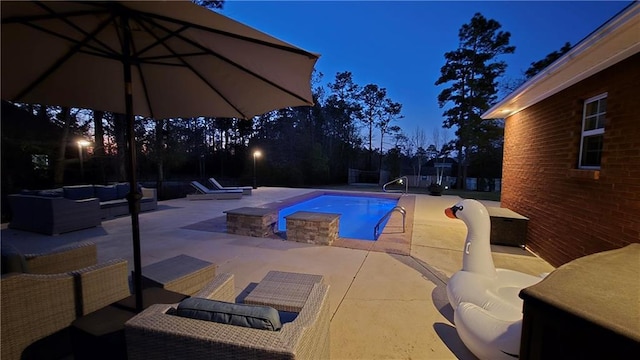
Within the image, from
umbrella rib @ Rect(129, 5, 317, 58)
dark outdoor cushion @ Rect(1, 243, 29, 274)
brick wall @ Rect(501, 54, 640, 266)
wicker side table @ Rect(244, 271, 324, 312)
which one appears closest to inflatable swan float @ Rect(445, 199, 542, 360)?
wicker side table @ Rect(244, 271, 324, 312)

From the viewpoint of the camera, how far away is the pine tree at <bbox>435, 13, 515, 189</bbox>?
49.2 feet

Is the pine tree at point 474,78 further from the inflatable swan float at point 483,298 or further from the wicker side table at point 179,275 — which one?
the wicker side table at point 179,275

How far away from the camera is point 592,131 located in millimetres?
3184

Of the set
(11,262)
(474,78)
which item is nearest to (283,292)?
(11,262)

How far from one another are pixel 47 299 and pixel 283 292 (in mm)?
1462

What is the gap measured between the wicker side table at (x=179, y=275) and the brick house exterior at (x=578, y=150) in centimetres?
391

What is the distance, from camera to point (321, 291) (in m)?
1.61

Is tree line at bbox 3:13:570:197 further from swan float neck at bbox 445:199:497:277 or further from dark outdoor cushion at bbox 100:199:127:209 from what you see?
swan float neck at bbox 445:199:497:277

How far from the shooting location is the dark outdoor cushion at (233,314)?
3.72 ft

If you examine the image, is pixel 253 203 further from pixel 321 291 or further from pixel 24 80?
pixel 321 291

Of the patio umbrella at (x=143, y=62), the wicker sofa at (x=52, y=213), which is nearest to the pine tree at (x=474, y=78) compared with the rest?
the patio umbrella at (x=143, y=62)

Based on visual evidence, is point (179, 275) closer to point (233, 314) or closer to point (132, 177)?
point (132, 177)

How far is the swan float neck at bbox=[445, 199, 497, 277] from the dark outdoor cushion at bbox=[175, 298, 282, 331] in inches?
82.1

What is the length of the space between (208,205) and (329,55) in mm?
31135
